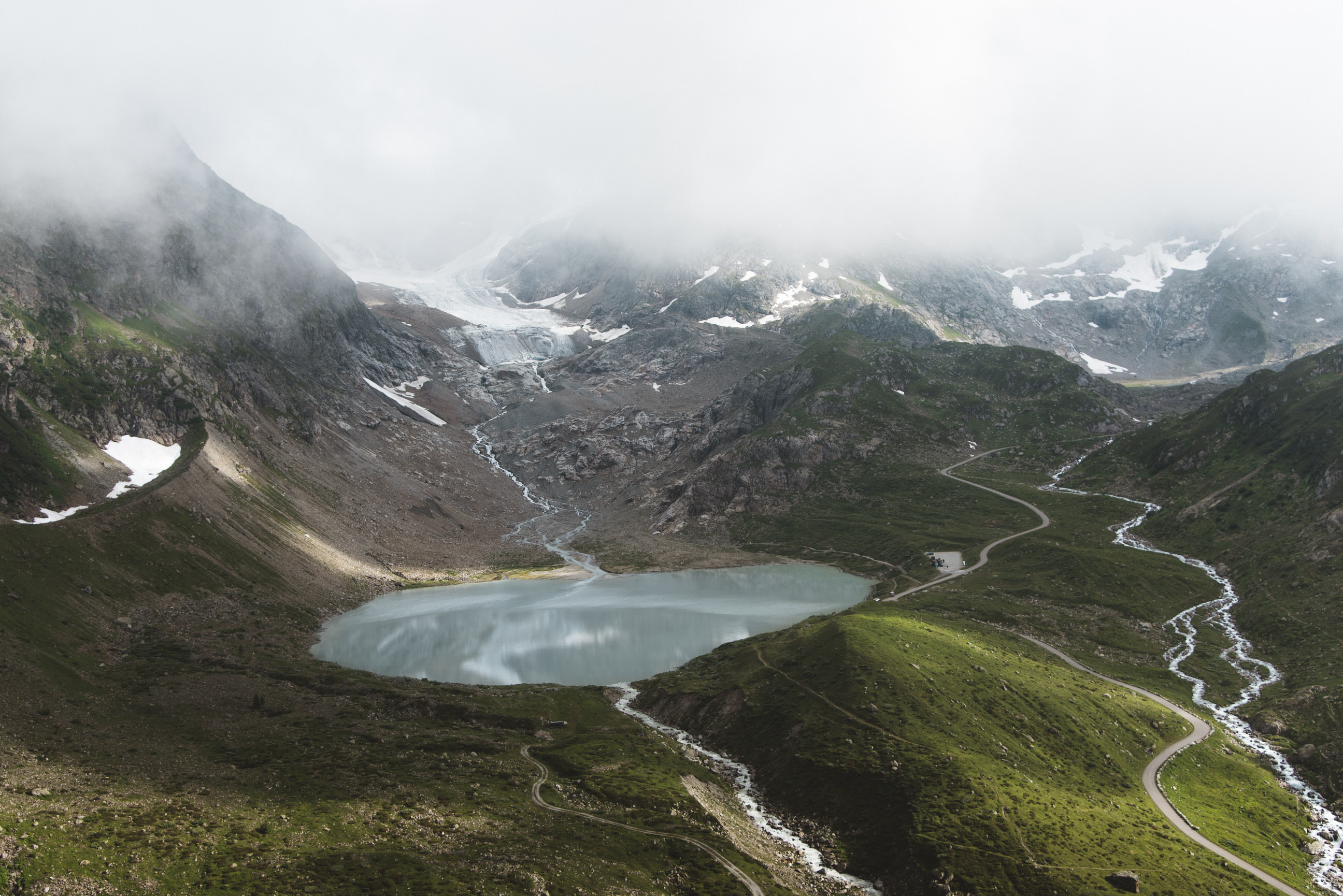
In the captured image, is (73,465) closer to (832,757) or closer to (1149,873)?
(832,757)

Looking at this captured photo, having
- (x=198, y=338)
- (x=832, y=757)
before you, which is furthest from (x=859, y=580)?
(x=198, y=338)

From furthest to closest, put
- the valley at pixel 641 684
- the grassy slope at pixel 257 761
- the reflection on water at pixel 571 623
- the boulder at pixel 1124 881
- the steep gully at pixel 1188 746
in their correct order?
the reflection on water at pixel 571 623 < the steep gully at pixel 1188 746 < the valley at pixel 641 684 < the boulder at pixel 1124 881 < the grassy slope at pixel 257 761

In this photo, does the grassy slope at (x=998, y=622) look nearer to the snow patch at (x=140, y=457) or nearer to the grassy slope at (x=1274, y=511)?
the grassy slope at (x=1274, y=511)

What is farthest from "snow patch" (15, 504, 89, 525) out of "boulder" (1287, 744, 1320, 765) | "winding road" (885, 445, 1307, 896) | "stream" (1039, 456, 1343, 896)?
"boulder" (1287, 744, 1320, 765)

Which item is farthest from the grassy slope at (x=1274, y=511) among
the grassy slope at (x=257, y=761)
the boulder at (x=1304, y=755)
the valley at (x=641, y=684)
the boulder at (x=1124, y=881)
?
the grassy slope at (x=257, y=761)

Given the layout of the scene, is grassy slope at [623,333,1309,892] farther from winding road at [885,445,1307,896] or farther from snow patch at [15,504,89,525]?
snow patch at [15,504,89,525]

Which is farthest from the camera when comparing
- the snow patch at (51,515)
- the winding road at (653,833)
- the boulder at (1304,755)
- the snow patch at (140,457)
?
the snow patch at (140,457)
